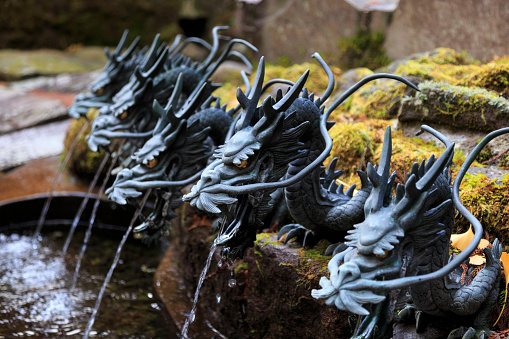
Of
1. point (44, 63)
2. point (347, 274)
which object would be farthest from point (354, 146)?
point (44, 63)

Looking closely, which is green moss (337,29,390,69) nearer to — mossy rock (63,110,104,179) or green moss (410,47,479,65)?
green moss (410,47,479,65)

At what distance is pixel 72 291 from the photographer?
4863 mm

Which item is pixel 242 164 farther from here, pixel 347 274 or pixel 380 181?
pixel 347 274

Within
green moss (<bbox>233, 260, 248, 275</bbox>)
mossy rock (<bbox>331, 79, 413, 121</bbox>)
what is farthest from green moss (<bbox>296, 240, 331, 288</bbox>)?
mossy rock (<bbox>331, 79, 413, 121</bbox>)

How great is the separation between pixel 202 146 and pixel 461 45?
4083mm

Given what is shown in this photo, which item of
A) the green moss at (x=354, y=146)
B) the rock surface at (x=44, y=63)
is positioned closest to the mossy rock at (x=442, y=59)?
the green moss at (x=354, y=146)

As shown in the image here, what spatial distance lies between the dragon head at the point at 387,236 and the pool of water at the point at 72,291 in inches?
99.5

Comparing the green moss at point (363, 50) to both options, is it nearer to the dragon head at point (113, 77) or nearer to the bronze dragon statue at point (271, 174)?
the dragon head at point (113, 77)

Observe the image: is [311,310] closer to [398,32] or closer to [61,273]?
[61,273]

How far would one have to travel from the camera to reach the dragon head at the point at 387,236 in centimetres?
195

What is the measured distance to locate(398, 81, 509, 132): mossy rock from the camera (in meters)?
3.79

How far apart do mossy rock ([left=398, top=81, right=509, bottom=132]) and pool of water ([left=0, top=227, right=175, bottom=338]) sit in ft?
8.87

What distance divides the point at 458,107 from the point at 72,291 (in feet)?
12.3

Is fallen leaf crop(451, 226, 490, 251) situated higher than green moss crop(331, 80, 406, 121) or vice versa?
green moss crop(331, 80, 406, 121)
